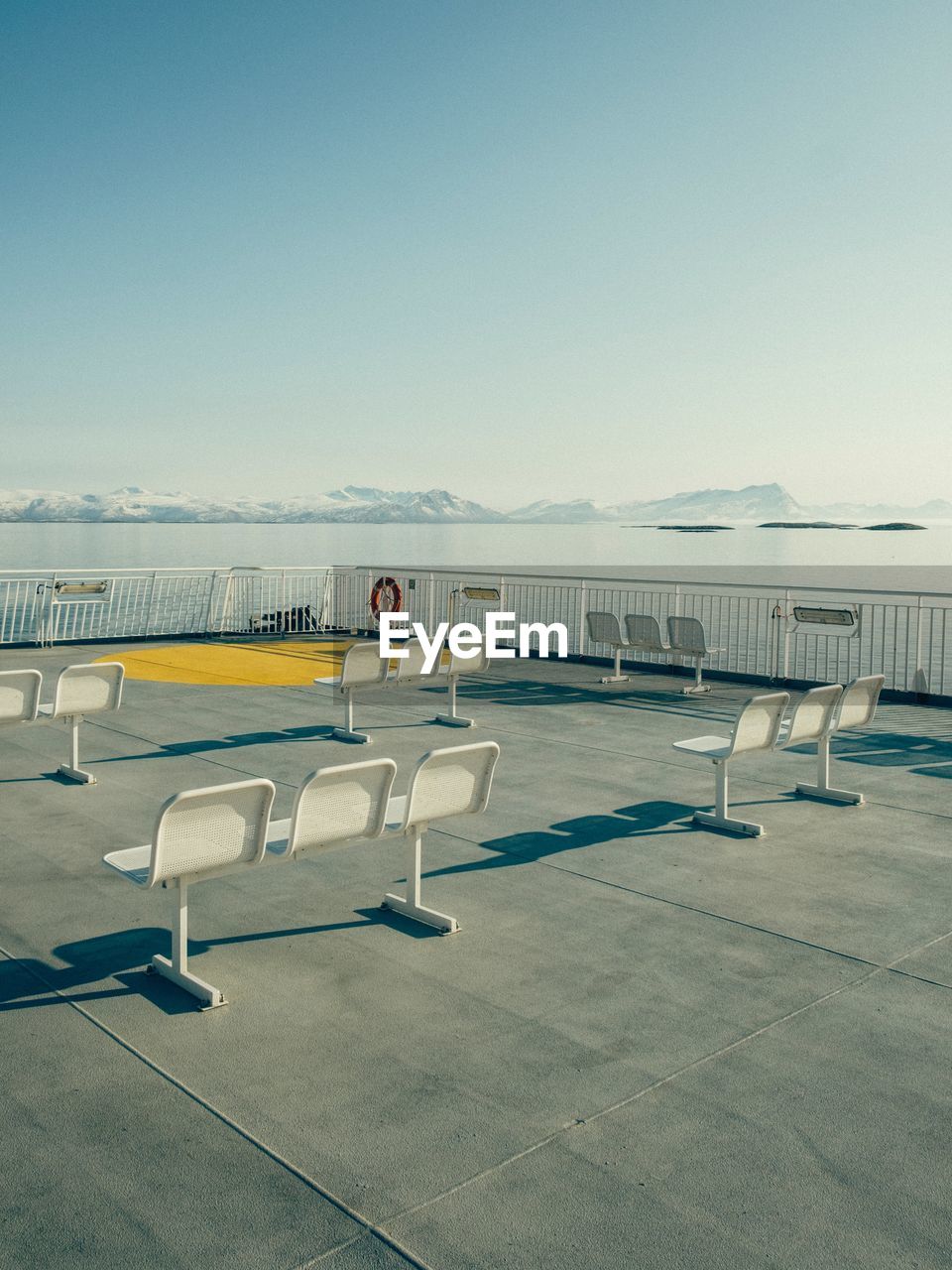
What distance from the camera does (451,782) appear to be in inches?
215

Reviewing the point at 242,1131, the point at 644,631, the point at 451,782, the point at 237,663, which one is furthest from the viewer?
the point at 237,663

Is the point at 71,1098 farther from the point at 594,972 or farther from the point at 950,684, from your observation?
the point at 950,684

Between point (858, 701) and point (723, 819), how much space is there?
1.63m

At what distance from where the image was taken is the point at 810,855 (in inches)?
264

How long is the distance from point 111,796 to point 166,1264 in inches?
212

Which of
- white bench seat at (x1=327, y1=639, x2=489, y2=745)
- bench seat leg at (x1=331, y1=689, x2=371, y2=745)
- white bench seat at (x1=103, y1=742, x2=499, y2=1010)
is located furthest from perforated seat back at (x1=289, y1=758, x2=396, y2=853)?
bench seat leg at (x1=331, y1=689, x2=371, y2=745)

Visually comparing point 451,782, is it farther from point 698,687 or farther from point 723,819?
point 698,687

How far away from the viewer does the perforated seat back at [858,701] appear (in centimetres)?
802

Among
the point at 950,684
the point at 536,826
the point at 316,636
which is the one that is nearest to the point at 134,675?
the point at 316,636

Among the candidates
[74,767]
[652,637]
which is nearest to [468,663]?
[652,637]

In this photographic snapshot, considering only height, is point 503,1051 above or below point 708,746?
below

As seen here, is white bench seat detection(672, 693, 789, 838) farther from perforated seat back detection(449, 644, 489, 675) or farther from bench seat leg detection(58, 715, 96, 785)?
bench seat leg detection(58, 715, 96, 785)

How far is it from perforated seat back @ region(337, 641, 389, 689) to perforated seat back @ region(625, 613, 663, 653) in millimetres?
4585

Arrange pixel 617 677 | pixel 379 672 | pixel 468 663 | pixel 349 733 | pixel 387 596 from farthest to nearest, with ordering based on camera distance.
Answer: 1. pixel 387 596
2. pixel 617 677
3. pixel 468 663
4. pixel 349 733
5. pixel 379 672
